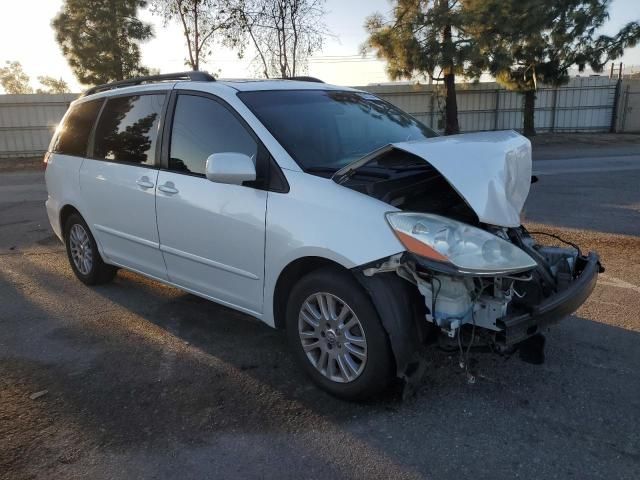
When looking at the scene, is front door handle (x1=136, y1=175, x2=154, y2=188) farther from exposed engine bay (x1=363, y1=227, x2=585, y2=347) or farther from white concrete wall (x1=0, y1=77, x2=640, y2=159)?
white concrete wall (x1=0, y1=77, x2=640, y2=159)

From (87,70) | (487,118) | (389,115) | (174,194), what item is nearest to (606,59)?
Answer: (487,118)

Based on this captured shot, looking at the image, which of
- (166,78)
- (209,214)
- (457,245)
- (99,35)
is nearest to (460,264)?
(457,245)

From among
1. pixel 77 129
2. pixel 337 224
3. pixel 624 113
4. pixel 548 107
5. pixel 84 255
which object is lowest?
pixel 84 255

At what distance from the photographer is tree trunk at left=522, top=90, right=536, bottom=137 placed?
83.3 feet

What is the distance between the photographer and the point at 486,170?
309 centimetres

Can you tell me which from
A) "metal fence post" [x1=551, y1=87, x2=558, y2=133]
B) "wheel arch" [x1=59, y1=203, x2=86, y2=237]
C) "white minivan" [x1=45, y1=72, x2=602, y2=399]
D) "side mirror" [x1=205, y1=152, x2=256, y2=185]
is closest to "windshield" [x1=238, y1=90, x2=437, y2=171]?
"white minivan" [x1=45, y1=72, x2=602, y2=399]

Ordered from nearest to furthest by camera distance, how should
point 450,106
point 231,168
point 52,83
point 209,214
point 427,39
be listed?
point 231,168
point 209,214
point 427,39
point 450,106
point 52,83

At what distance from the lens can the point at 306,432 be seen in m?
3.03

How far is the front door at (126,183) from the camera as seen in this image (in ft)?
14.6

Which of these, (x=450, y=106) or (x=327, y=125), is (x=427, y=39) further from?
(x=327, y=125)

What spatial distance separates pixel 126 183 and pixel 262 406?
233 cm

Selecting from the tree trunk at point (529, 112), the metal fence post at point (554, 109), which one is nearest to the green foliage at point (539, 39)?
the tree trunk at point (529, 112)

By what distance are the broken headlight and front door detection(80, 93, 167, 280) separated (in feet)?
7.34

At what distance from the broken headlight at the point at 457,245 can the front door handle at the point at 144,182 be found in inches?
85.7
